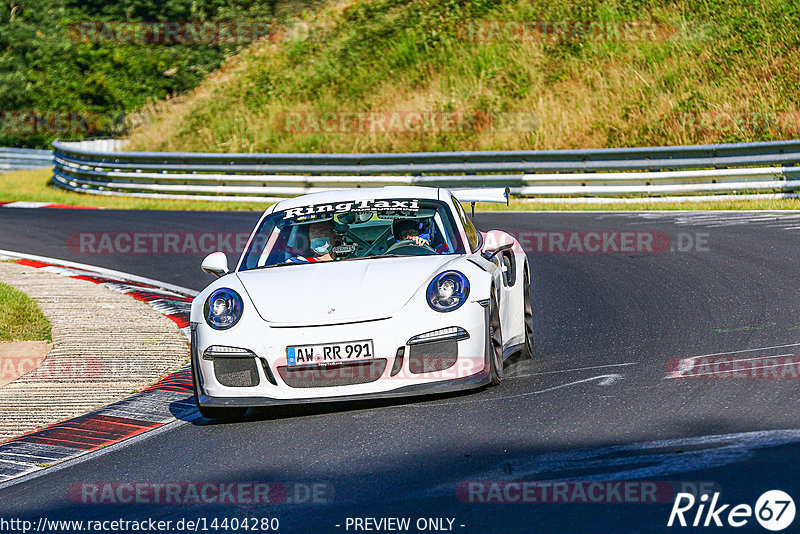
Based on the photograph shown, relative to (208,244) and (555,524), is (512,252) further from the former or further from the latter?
(208,244)

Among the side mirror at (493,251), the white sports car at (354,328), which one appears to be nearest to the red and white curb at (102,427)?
the white sports car at (354,328)

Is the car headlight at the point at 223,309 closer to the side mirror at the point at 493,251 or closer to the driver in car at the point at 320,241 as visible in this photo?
the driver in car at the point at 320,241

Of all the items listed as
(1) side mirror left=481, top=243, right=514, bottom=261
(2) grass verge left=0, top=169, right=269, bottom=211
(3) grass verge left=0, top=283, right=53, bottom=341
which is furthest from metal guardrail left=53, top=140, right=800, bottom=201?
(1) side mirror left=481, top=243, right=514, bottom=261

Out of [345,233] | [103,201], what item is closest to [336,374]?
[345,233]

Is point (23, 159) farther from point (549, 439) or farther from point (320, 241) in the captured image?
point (549, 439)

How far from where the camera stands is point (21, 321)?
1017cm

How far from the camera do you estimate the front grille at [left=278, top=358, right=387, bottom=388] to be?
6188 mm

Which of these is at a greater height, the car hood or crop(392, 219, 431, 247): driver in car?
crop(392, 219, 431, 247): driver in car

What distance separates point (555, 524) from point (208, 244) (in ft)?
41.0

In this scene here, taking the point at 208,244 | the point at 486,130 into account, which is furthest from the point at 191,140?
the point at 208,244

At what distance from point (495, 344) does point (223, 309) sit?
5.24ft

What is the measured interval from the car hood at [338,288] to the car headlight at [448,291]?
78 millimetres

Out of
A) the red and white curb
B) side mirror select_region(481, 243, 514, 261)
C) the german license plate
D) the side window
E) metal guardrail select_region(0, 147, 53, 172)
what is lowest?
the red and white curb

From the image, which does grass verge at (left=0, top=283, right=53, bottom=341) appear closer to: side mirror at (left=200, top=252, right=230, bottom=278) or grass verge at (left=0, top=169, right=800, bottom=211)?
side mirror at (left=200, top=252, right=230, bottom=278)
